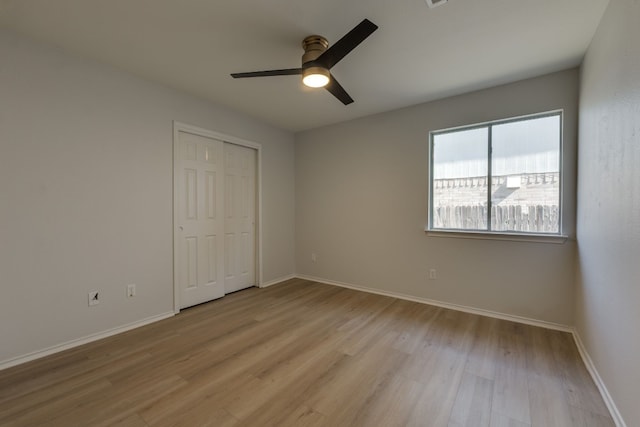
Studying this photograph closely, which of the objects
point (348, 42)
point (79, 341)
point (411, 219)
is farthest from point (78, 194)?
point (411, 219)

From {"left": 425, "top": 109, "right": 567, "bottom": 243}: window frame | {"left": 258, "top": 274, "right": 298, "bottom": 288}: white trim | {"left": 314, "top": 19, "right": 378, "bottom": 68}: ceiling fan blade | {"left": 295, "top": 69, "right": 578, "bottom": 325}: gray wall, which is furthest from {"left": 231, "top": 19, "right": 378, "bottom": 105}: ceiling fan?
{"left": 258, "top": 274, "right": 298, "bottom": 288}: white trim

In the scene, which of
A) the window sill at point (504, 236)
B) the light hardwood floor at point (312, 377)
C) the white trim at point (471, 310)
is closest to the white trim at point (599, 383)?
the light hardwood floor at point (312, 377)

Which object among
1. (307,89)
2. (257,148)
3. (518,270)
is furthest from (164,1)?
(518,270)

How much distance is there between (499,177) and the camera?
2.93 m

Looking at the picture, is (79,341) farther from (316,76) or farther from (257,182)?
(316,76)

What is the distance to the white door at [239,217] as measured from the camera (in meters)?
3.70

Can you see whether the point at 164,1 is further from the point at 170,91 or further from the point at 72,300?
the point at 72,300

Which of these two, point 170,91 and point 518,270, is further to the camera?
point 170,91

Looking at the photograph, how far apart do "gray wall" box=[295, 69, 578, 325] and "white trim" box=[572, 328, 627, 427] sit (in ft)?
1.28

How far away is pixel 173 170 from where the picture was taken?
299 cm

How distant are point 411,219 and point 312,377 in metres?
2.31

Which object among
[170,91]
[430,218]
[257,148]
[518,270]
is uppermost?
[170,91]

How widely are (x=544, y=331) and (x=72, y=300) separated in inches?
174

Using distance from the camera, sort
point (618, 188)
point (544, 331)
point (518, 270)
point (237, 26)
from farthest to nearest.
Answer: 1. point (518, 270)
2. point (544, 331)
3. point (237, 26)
4. point (618, 188)
